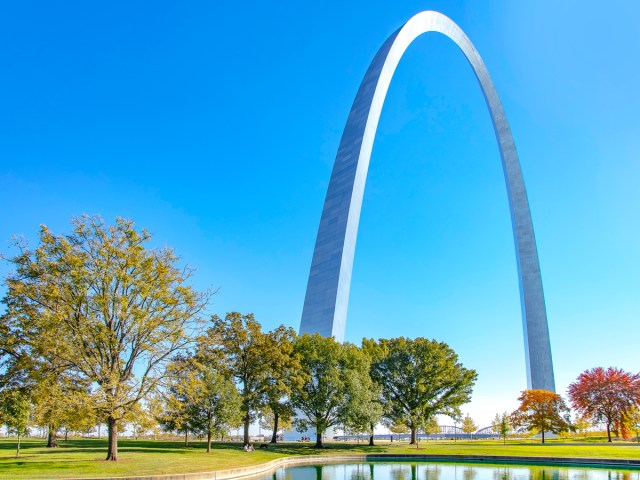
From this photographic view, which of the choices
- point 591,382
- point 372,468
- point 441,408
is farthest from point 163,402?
point 591,382

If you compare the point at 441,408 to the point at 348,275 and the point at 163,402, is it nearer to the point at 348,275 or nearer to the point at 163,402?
the point at 348,275

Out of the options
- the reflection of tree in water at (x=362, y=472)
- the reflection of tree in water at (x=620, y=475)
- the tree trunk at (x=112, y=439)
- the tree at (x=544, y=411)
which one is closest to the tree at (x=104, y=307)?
the tree trunk at (x=112, y=439)

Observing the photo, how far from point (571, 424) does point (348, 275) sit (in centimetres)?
2435

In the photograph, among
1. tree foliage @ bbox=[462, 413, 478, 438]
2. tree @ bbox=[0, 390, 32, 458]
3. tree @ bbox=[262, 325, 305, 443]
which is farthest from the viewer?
tree foliage @ bbox=[462, 413, 478, 438]

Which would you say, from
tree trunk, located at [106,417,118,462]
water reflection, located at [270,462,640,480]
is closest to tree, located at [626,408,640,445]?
water reflection, located at [270,462,640,480]

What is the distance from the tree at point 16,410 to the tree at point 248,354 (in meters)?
10.8

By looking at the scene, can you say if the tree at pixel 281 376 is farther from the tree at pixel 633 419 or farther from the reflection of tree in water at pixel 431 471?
the tree at pixel 633 419

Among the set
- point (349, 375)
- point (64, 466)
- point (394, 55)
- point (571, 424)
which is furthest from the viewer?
point (571, 424)

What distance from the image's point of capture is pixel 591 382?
4575 cm

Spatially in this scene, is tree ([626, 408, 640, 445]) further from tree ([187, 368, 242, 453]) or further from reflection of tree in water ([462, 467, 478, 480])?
tree ([187, 368, 242, 453])

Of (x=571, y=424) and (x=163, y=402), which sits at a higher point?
(x=163, y=402)

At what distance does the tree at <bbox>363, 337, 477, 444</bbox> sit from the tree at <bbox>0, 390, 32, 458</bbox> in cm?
2332

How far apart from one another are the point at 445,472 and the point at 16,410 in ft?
59.1

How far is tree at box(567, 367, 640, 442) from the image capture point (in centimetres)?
4416
